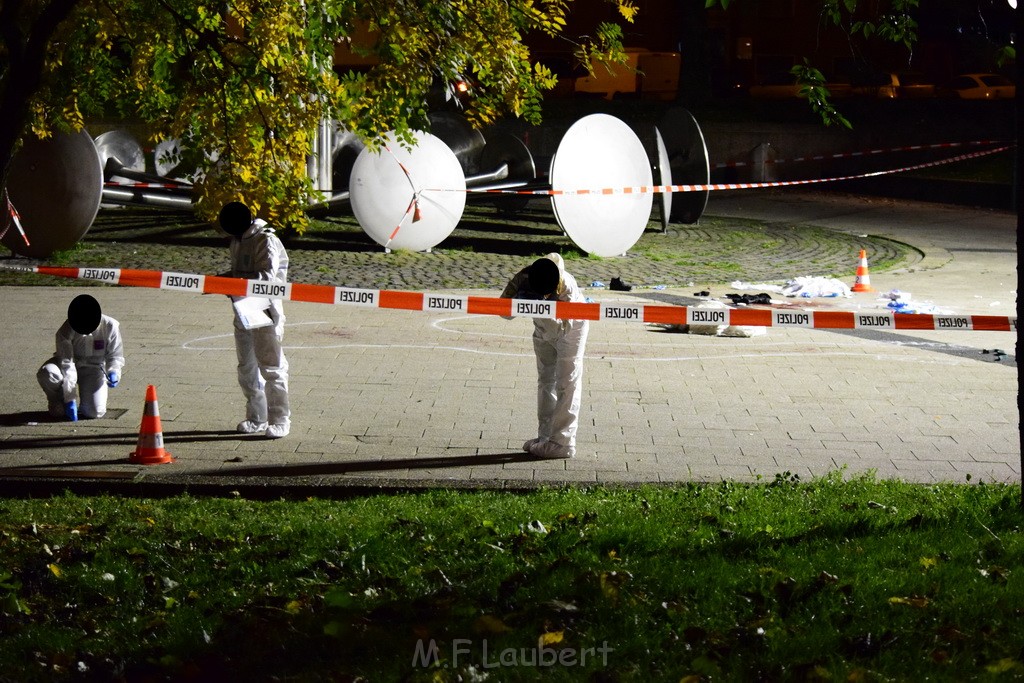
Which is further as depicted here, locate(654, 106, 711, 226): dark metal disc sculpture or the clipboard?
locate(654, 106, 711, 226): dark metal disc sculpture

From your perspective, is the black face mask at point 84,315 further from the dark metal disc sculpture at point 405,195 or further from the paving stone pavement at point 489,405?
the dark metal disc sculpture at point 405,195

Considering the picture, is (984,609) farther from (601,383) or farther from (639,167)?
(639,167)

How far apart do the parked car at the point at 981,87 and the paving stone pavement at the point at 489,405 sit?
85.0ft

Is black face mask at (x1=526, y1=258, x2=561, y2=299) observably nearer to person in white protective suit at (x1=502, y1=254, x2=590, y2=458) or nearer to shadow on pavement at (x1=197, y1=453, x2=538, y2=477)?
person in white protective suit at (x1=502, y1=254, x2=590, y2=458)

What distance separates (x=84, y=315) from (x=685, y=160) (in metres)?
14.2

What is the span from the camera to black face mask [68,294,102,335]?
27.0 ft

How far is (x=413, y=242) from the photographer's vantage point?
1738 cm

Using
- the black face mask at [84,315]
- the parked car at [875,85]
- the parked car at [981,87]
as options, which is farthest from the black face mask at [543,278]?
the parked car at [981,87]

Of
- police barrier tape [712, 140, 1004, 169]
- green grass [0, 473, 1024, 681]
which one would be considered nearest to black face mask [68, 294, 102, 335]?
green grass [0, 473, 1024, 681]

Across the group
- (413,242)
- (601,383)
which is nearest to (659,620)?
(601,383)

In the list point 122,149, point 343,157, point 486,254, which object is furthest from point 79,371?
point 122,149

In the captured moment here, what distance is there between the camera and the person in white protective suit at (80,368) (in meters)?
8.65

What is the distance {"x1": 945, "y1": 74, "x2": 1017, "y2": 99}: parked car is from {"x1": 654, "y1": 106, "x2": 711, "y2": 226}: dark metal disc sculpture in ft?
62.4

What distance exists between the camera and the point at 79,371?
8.84m
